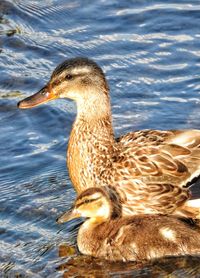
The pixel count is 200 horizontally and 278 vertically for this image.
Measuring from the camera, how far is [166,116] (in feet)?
35.2

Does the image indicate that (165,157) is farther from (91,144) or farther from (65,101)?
(65,101)

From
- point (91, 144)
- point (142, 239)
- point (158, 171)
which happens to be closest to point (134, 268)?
point (142, 239)

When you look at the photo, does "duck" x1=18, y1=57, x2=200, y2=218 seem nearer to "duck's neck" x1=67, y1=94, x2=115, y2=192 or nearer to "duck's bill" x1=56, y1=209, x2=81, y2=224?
"duck's neck" x1=67, y1=94, x2=115, y2=192

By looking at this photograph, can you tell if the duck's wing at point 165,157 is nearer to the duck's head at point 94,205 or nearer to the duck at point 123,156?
the duck at point 123,156

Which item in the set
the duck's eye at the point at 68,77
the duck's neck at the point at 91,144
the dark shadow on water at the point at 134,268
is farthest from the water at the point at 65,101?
the duck's eye at the point at 68,77


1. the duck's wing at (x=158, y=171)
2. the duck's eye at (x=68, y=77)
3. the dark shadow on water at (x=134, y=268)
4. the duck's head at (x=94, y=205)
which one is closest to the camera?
the dark shadow on water at (x=134, y=268)

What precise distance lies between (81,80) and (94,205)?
112 centimetres

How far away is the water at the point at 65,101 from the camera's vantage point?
340 inches

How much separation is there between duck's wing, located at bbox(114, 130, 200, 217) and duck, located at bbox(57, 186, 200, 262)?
133 mm

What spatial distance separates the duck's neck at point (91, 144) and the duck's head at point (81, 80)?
55 mm

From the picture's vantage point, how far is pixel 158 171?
8875 mm

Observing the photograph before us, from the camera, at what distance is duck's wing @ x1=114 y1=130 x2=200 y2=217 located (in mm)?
8844

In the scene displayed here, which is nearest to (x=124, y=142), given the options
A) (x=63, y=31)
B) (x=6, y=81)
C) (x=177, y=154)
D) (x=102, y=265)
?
(x=177, y=154)

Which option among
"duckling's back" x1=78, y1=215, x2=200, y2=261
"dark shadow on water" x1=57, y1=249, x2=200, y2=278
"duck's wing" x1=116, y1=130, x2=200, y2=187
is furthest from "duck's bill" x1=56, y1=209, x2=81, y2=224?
"duck's wing" x1=116, y1=130, x2=200, y2=187
